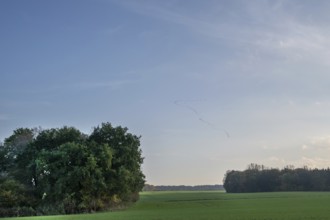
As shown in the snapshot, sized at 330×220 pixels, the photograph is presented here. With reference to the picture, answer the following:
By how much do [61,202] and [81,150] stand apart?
379 inches

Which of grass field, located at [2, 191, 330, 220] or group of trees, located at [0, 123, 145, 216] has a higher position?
group of trees, located at [0, 123, 145, 216]

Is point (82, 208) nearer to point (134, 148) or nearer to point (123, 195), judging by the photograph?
point (123, 195)

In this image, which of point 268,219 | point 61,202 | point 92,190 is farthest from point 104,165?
point 268,219

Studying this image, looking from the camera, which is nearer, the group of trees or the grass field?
the grass field

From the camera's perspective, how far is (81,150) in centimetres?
7962

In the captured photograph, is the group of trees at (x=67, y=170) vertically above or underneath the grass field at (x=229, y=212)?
above

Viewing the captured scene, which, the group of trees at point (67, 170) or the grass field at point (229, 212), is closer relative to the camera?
the grass field at point (229, 212)

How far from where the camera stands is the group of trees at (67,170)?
7819 cm

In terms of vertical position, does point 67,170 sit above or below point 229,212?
above

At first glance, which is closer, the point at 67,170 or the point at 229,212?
the point at 229,212

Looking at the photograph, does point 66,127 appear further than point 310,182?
No

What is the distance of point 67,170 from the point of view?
3118 inches

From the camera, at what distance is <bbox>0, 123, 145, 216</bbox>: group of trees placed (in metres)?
78.2

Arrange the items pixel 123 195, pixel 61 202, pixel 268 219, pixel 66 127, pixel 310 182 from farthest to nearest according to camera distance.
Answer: pixel 310 182
pixel 66 127
pixel 123 195
pixel 61 202
pixel 268 219
